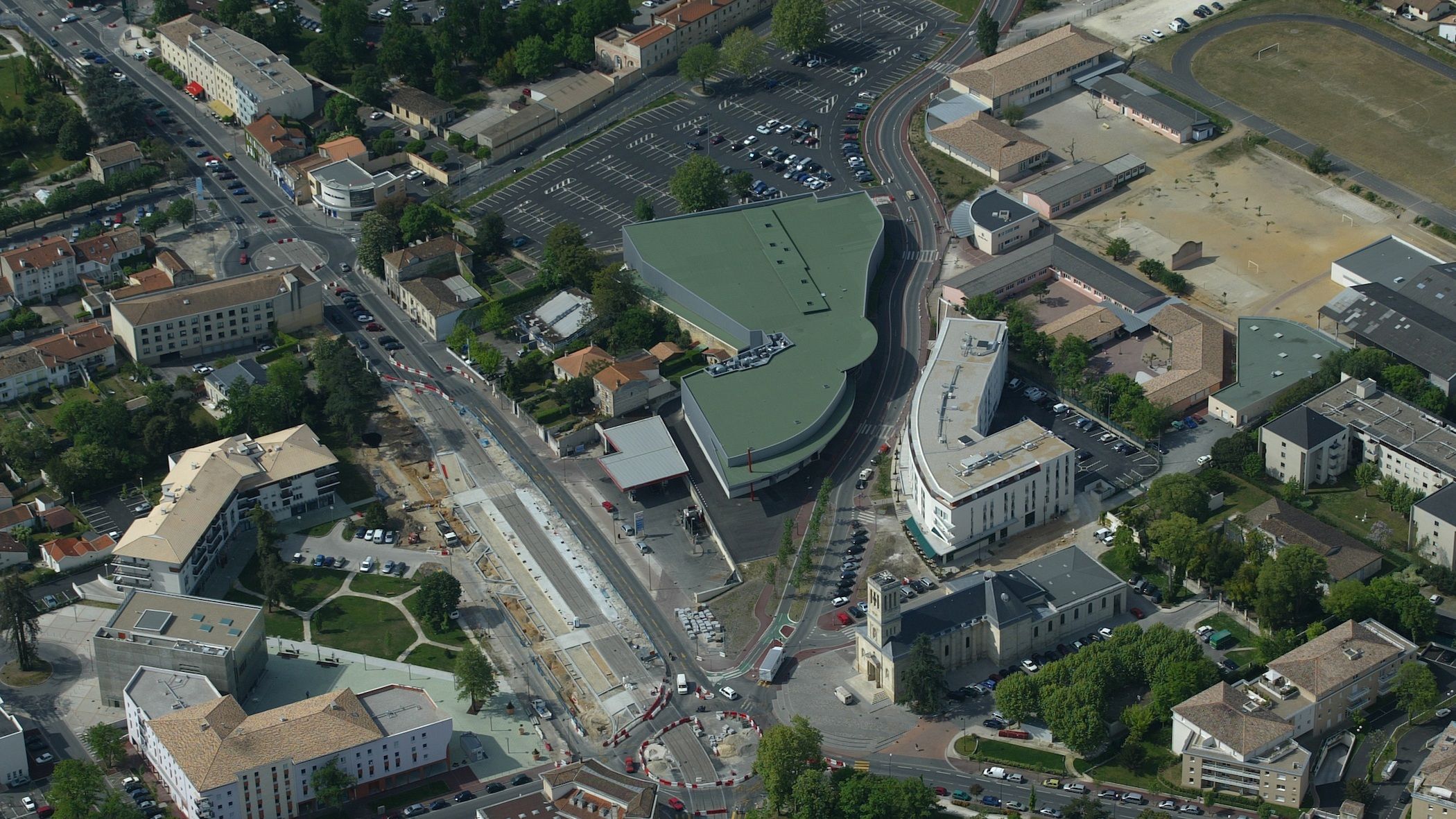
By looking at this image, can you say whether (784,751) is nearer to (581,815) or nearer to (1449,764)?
(581,815)

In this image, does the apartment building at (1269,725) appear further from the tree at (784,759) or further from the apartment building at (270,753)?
the apartment building at (270,753)

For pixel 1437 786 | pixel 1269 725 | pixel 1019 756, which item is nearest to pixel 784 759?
pixel 1019 756

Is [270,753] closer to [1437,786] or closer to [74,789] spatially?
[74,789]

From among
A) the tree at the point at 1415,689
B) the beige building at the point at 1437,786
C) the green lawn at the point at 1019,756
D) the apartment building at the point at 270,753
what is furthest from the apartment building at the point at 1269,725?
the apartment building at the point at 270,753

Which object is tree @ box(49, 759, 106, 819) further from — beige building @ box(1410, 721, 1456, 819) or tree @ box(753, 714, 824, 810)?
beige building @ box(1410, 721, 1456, 819)

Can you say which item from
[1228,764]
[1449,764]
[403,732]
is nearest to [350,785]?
[403,732]

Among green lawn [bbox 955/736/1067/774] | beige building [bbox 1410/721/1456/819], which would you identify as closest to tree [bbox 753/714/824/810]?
green lawn [bbox 955/736/1067/774]
